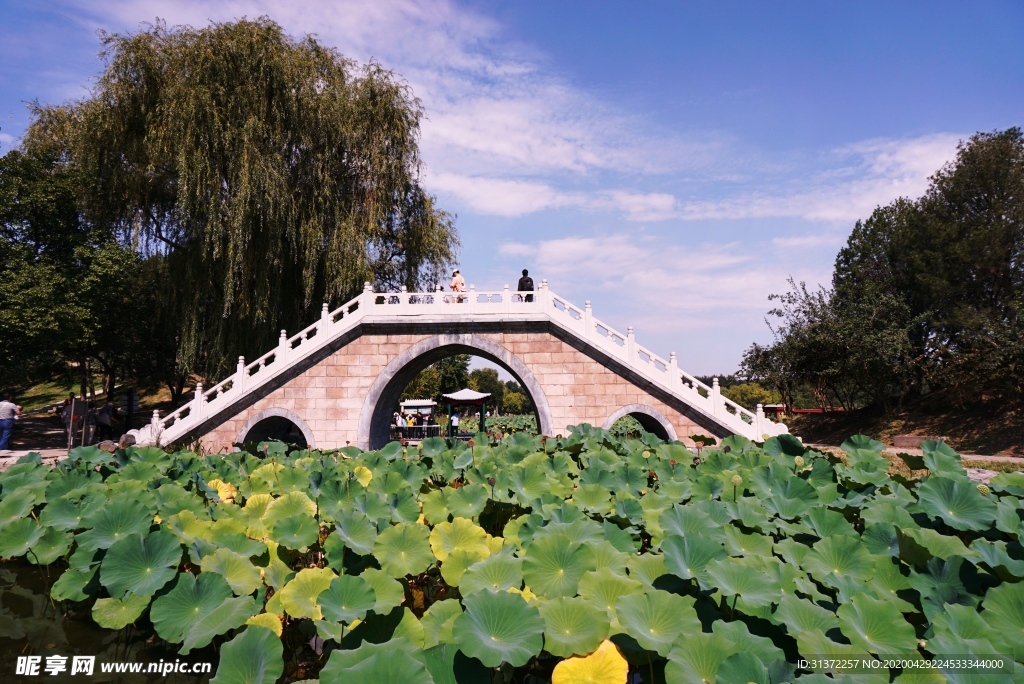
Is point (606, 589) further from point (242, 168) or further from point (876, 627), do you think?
point (242, 168)

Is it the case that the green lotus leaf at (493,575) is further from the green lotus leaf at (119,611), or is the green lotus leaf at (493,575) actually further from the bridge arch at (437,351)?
the bridge arch at (437,351)

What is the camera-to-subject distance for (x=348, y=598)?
7.25 feet

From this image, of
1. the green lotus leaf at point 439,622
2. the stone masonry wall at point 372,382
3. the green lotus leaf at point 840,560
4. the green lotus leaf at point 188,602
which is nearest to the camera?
the green lotus leaf at point 439,622

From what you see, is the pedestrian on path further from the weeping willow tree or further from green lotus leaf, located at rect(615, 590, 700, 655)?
green lotus leaf, located at rect(615, 590, 700, 655)

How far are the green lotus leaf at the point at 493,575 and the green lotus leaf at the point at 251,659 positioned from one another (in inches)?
31.2

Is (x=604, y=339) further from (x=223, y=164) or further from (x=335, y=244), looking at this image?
(x=223, y=164)

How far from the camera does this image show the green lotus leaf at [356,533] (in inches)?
114

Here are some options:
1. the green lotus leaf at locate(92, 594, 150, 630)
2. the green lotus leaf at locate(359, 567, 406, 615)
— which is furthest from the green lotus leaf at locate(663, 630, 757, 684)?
the green lotus leaf at locate(92, 594, 150, 630)

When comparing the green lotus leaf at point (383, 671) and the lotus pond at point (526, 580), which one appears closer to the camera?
the green lotus leaf at point (383, 671)

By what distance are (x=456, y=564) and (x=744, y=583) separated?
1.33 m

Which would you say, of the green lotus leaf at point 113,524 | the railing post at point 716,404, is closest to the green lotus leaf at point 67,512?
the green lotus leaf at point 113,524

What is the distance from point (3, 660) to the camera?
9.03 feet

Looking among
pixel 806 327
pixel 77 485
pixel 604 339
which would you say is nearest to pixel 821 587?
pixel 77 485

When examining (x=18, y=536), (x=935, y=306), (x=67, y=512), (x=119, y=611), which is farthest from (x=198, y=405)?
(x=935, y=306)
